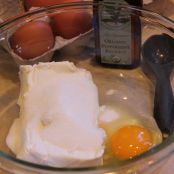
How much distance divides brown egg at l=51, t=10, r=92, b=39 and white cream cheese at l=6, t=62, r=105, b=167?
11 cm

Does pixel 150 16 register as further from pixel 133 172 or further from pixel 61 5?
pixel 133 172

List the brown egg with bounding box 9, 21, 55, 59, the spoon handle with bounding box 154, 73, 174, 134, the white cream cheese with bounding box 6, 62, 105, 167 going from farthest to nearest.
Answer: the brown egg with bounding box 9, 21, 55, 59 < the spoon handle with bounding box 154, 73, 174, 134 < the white cream cheese with bounding box 6, 62, 105, 167

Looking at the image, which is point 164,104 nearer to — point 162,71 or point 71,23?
point 162,71

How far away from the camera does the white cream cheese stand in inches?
22.4

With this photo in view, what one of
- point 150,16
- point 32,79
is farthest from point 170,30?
point 32,79

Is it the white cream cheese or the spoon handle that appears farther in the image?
the spoon handle

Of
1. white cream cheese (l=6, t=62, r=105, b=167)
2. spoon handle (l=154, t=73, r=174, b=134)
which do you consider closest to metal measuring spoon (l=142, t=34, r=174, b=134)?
spoon handle (l=154, t=73, r=174, b=134)

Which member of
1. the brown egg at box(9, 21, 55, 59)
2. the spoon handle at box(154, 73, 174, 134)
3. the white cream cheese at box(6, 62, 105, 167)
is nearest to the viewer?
the white cream cheese at box(6, 62, 105, 167)

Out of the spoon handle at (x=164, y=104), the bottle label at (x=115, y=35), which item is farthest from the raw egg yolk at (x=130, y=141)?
the bottle label at (x=115, y=35)

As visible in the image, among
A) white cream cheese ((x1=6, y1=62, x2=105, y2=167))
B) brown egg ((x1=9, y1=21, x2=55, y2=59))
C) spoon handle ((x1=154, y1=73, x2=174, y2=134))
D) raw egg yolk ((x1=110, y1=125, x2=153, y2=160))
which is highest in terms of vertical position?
brown egg ((x1=9, y1=21, x2=55, y2=59))

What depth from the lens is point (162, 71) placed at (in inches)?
29.6

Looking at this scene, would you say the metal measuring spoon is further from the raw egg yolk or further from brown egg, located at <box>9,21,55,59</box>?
brown egg, located at <box>9,21,55,59</box>

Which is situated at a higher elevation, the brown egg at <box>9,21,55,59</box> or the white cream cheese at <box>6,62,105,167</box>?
the brown egg at <box>9,21,55,59</box>

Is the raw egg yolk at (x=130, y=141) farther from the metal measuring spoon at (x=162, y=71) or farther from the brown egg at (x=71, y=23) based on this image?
the brown egg at (x=71, y=23)
